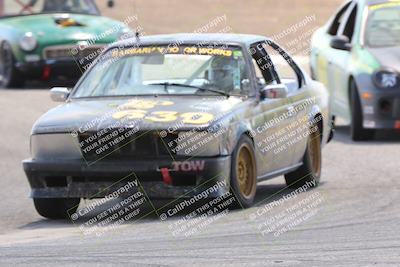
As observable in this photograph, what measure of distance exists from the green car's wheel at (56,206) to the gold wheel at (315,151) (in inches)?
96.7

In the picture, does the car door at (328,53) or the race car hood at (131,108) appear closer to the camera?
the race car hood at (131,108)

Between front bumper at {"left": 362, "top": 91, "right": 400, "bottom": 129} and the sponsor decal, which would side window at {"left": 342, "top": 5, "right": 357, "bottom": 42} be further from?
the sponsor decal

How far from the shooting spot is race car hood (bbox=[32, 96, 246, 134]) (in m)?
9.64

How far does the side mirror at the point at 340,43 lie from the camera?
15.0 meters

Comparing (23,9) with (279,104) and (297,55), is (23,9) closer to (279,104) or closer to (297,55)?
(297,55)

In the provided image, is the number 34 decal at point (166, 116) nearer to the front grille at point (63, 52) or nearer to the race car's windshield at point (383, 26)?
the race car's windshield at point (383, 26)

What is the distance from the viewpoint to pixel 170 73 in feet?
35.1

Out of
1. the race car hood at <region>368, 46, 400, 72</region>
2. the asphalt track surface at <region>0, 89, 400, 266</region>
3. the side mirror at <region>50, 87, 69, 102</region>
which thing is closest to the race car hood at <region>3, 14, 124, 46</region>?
the race car hood at <region>368, 46, 400, 72</region>

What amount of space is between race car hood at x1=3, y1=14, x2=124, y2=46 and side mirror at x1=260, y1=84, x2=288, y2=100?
896cm

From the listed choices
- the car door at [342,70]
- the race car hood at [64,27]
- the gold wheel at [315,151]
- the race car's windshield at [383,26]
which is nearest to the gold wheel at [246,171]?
the gold wheel at [315,151]

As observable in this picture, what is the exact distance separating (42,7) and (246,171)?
11.2m

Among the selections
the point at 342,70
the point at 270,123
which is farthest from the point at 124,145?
the point at 342,70
